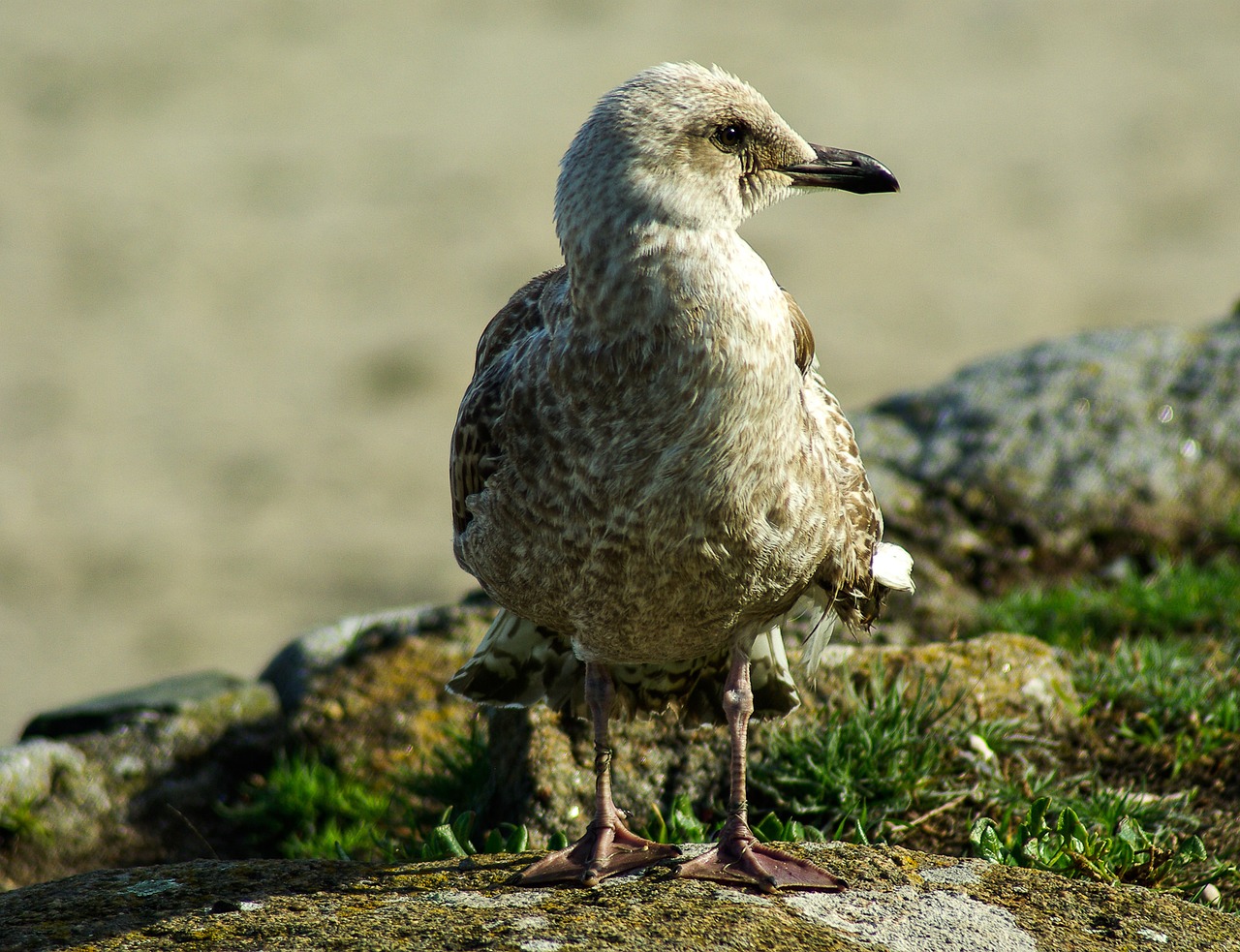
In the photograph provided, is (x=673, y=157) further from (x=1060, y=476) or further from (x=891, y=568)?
(x=1060, y=476)

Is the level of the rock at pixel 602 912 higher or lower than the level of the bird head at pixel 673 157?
lower

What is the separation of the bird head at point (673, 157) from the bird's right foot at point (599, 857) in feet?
5.86

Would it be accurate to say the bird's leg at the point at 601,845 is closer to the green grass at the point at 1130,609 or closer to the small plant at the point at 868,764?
the small plant at the point at 868,764

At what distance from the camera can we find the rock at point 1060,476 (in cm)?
684

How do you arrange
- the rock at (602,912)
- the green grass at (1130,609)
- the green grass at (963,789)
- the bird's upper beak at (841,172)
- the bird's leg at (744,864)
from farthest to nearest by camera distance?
the green grass at (1130,609) < the green grass at (963,789) < the bird's upper beak at (841,172) < the bird's leg at (744,864) < the rock at (602,912)

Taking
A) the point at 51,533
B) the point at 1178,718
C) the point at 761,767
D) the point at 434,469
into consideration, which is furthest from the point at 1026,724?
the point at 51,533

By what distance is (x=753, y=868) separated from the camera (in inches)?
149

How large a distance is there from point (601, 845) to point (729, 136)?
2125mm

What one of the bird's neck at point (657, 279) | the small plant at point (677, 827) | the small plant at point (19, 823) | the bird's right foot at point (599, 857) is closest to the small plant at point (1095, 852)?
the small plant at point (677, 827)

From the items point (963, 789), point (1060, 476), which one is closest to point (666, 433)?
point (963, 789)

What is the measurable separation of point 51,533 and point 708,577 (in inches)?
383

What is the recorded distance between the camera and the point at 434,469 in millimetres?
12758

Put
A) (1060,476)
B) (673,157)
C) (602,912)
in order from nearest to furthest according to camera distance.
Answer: (602,912) → (673,157) → (1060,476)

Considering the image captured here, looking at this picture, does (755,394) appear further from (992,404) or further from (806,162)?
(992,404)
